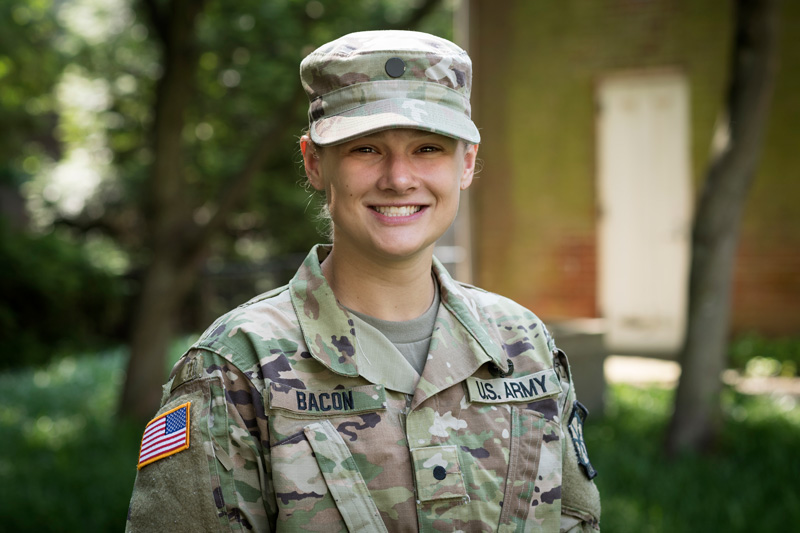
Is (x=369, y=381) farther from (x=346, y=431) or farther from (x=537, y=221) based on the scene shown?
(x=537, y=221)

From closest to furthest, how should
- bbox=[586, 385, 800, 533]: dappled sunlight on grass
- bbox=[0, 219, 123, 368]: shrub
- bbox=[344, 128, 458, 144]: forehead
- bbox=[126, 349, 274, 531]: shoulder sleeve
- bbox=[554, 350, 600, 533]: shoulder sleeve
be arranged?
1. bbox=[126, 349, 274, 531]: shoulder sleeve
2. bbox=[344, 128, 458, 144]: forehead
3. bbox=[554, 350, 600, 533]: shoulder sleeve
4. bbox=[586, 385, 800, 533]: dappled sunlight on grass
5. bbox=[0, 219, 123, 368]: shrub

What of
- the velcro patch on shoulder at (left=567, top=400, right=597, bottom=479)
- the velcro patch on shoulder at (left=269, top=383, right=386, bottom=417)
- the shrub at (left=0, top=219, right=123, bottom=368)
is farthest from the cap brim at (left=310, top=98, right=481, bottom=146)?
the shrub at (left=0, top=219, right=123, bottom=368)

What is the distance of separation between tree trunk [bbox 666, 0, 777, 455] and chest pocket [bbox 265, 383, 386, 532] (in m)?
4.55

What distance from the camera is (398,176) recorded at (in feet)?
6.07

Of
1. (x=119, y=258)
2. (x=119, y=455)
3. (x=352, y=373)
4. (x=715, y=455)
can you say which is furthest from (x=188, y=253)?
(x=119, y=258)

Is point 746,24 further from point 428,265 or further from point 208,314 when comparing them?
point 208,314

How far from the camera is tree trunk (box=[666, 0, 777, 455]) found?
5820mm

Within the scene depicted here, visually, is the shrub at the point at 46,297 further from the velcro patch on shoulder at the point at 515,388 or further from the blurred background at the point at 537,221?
the velcro patch on shoulder at the point at 515,388

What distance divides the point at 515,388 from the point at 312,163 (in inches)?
27.1

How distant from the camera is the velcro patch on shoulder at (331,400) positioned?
1.82m

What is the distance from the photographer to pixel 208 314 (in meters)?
15.1

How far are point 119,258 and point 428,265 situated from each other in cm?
1314

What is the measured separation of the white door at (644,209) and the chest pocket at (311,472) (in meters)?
8.33

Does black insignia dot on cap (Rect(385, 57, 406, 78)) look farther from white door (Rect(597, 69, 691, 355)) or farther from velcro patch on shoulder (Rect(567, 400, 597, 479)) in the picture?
white door (Rect(597, 69, 691, 355))
